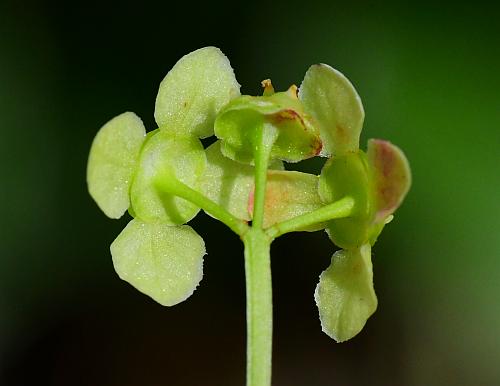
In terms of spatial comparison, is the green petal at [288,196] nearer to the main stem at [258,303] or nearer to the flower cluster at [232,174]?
the flower cluster at [232,174]

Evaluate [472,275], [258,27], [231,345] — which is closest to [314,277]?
[231,345]

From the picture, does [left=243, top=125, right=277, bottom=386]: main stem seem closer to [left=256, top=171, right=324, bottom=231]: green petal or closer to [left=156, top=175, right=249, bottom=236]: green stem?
[left=156, top=175, right=249, bottom=236]: green stem

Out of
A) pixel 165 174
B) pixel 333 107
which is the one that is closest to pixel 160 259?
pixel 165 174

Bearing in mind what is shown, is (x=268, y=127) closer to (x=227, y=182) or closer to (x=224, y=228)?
(x=227, y=182)

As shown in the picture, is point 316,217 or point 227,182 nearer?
point 316,217

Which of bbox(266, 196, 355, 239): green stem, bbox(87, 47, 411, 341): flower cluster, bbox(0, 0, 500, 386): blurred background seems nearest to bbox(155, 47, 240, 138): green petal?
bbox(87, 47, 411, 341): flower cluster

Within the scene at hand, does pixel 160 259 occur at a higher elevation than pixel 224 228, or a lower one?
lower
